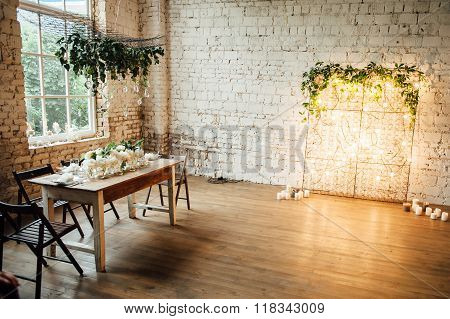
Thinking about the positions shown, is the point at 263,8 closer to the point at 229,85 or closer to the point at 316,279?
the point at 229,85

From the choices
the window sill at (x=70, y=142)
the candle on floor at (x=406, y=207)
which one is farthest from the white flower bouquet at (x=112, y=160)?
the candle on floor at (x=406, y=207)

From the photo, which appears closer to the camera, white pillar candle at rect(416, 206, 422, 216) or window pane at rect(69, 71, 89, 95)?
white pillar candle at rect(416, 206, 422, 216)

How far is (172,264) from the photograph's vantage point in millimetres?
3498

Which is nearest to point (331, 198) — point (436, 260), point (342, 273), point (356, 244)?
point (356, 244)

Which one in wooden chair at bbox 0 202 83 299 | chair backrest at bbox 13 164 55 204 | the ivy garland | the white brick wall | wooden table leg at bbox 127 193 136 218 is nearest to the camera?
wooden chair at bbox 0 202 83 299

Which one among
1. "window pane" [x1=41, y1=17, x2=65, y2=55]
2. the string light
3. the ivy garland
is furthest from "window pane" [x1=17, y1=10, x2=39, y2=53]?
the string light

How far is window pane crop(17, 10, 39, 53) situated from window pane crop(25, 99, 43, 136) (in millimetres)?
695

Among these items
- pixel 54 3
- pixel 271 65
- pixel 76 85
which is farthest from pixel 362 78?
pixel 54 3

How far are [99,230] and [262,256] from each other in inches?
63.5

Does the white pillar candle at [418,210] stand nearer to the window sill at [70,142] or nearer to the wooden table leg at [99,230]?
the wooden table leg at [99,230]

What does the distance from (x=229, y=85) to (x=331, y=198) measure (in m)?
2.68

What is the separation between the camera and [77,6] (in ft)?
19.0

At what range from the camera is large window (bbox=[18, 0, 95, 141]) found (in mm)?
4941

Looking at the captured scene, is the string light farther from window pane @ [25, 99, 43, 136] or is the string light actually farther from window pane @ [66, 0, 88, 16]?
window pane @ [25, 99, 43, 136]
